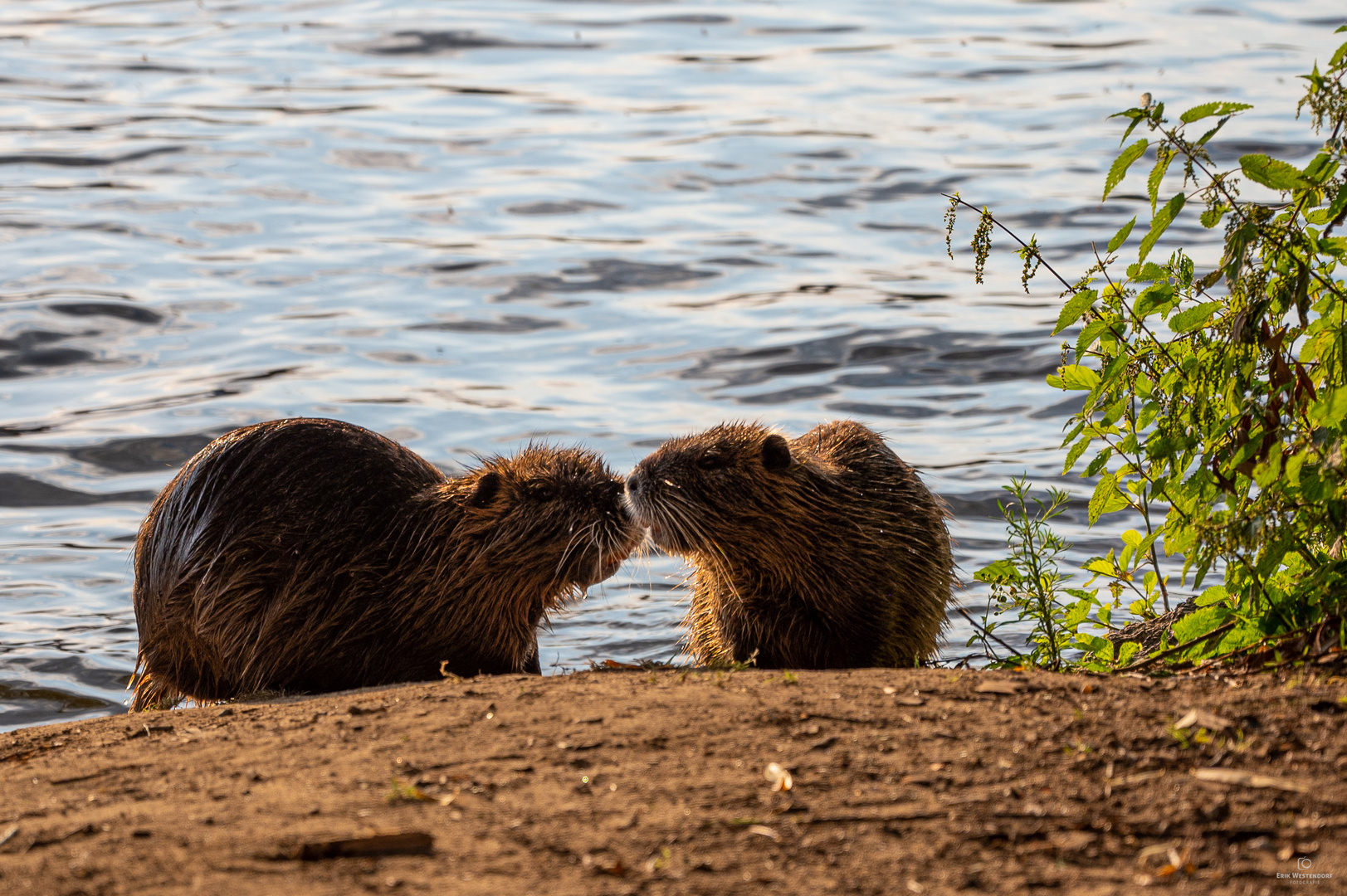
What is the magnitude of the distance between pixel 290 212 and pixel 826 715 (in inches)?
505

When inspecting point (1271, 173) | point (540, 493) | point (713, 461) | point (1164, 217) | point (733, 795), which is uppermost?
point (1271, 173)

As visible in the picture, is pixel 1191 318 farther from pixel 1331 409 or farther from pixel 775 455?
pixel 775 455

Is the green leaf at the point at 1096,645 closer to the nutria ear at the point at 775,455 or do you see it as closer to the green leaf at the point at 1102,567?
the green leaf at the point at 1102,567

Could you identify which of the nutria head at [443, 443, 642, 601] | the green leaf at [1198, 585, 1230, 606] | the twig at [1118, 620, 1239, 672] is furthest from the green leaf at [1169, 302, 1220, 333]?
the nutria head at [443, 443, 642, 601]

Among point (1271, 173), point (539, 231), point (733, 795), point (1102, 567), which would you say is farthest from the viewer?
point (539, 231)

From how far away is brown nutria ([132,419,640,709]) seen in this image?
17.5 ft

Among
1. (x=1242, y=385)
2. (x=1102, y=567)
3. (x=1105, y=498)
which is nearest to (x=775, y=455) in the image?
(x=1102, y=567)

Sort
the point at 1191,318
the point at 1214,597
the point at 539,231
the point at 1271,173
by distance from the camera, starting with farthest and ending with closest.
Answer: the point at 539,231 → the point at 1214,597 → the point at 1191,318 → the point at 1271,173

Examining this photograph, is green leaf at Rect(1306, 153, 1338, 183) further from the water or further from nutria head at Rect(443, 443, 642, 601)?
the water

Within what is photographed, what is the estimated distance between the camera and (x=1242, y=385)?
402 centimetres

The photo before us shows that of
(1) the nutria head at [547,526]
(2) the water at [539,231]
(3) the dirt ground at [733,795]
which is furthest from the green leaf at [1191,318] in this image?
(2) the water at [539,231]

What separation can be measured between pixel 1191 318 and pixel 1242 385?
0.28 m

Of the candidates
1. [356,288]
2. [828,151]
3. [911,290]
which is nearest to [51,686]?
[356,288]

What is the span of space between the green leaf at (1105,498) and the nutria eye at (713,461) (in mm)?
1415
